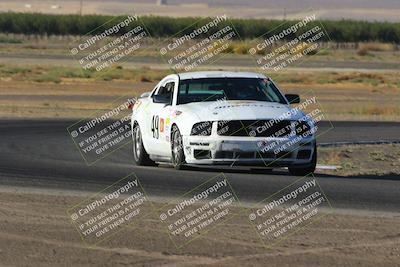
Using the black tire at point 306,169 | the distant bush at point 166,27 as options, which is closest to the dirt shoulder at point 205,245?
the black tire at point 306,169

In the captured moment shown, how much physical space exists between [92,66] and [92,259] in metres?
60.6

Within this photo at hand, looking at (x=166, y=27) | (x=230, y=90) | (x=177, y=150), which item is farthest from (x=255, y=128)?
(x=166, y=27)

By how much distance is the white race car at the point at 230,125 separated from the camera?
17297 mm

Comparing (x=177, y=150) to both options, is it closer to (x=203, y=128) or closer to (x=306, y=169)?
(x=203, y=128)

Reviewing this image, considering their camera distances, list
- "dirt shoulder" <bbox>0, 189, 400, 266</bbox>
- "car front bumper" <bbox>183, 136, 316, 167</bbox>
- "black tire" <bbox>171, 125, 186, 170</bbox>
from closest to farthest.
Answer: "dirt shoulder" <bbox>0, 189, 400, 266</bbox> < "car front bumper" <bbox>183, 136, 316, 167</bbox> < "black tire" <bbox>171, 125, 186, 170</bbox>

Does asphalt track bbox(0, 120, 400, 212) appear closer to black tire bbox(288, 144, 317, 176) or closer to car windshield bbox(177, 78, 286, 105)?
black tire bbox(288, 144, 317, 176)

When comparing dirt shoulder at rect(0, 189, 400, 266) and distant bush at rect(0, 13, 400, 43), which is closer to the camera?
dirt shoulder at rect(0, 189, 400, 266)

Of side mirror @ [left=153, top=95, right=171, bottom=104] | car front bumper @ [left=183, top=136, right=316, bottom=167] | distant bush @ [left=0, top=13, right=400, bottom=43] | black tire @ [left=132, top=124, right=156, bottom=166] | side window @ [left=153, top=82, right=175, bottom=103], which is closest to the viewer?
car front bumper @ [left=183, top=136, right=316, bottom=167]

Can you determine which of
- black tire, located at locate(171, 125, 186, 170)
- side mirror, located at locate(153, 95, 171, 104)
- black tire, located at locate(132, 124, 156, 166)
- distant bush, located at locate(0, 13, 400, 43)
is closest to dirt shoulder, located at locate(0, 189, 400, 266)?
black tire, located at locate(171, 125, 186, 170)

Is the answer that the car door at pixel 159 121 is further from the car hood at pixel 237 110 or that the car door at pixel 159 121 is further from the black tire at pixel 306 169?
the black tire at pixel 306 169

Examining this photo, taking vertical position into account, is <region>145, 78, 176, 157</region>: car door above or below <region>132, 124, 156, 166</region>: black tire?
above

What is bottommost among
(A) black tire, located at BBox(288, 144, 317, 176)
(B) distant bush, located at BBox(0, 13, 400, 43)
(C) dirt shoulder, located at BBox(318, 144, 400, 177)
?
(B) distant bush, located at BBox(0, 13, 400, 43)

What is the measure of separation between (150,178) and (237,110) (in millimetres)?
1600

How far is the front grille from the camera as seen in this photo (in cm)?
1730
